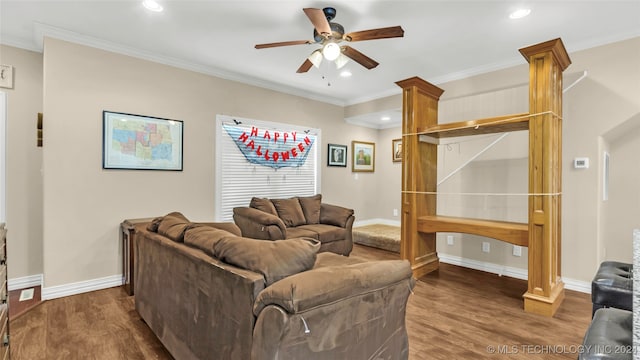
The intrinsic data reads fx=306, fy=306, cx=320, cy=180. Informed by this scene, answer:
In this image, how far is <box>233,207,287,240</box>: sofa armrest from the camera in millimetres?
3658

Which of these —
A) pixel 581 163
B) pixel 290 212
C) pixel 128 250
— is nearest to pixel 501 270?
pixel 581 163

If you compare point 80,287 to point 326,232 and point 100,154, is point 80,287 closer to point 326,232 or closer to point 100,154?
point 100,154

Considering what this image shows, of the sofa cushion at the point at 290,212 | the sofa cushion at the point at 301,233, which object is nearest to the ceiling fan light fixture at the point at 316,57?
the sofa cushion at the point at 301,233

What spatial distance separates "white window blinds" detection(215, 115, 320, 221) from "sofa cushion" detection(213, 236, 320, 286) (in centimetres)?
291

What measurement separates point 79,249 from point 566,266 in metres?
5.29

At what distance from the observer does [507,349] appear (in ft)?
7.12

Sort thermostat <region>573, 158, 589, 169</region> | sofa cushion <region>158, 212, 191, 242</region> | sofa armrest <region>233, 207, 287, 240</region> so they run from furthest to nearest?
sofa armrest <region>233, 207, 287, 240</region>
thermostat <region>573, 158, 589, 169</region>
sofa cushion <region>158, 212, 191, 242</region>

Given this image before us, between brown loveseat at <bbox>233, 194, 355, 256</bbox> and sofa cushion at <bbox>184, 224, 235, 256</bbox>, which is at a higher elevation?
sofa cushion at <bbox>184, 224, 235, 256</bbox>

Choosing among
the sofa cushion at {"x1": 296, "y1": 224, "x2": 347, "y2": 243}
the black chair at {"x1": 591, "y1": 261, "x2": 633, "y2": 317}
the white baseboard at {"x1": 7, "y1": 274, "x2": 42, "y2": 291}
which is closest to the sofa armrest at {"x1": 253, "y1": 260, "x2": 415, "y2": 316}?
the black chair at {"x1": 591, "y1": 261, "x2": 633, "y2": 317}

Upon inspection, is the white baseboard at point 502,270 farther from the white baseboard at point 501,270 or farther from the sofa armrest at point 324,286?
the sofa armrest at point 324,286

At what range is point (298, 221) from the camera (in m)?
4.45

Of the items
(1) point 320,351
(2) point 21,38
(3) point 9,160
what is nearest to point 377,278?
(1) point 320,351

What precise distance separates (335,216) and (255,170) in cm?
140

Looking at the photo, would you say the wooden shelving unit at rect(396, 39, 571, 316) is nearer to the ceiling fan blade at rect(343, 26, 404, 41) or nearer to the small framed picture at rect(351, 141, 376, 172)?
the ceiling fan blade at rect(343, 26, 404, 41)
